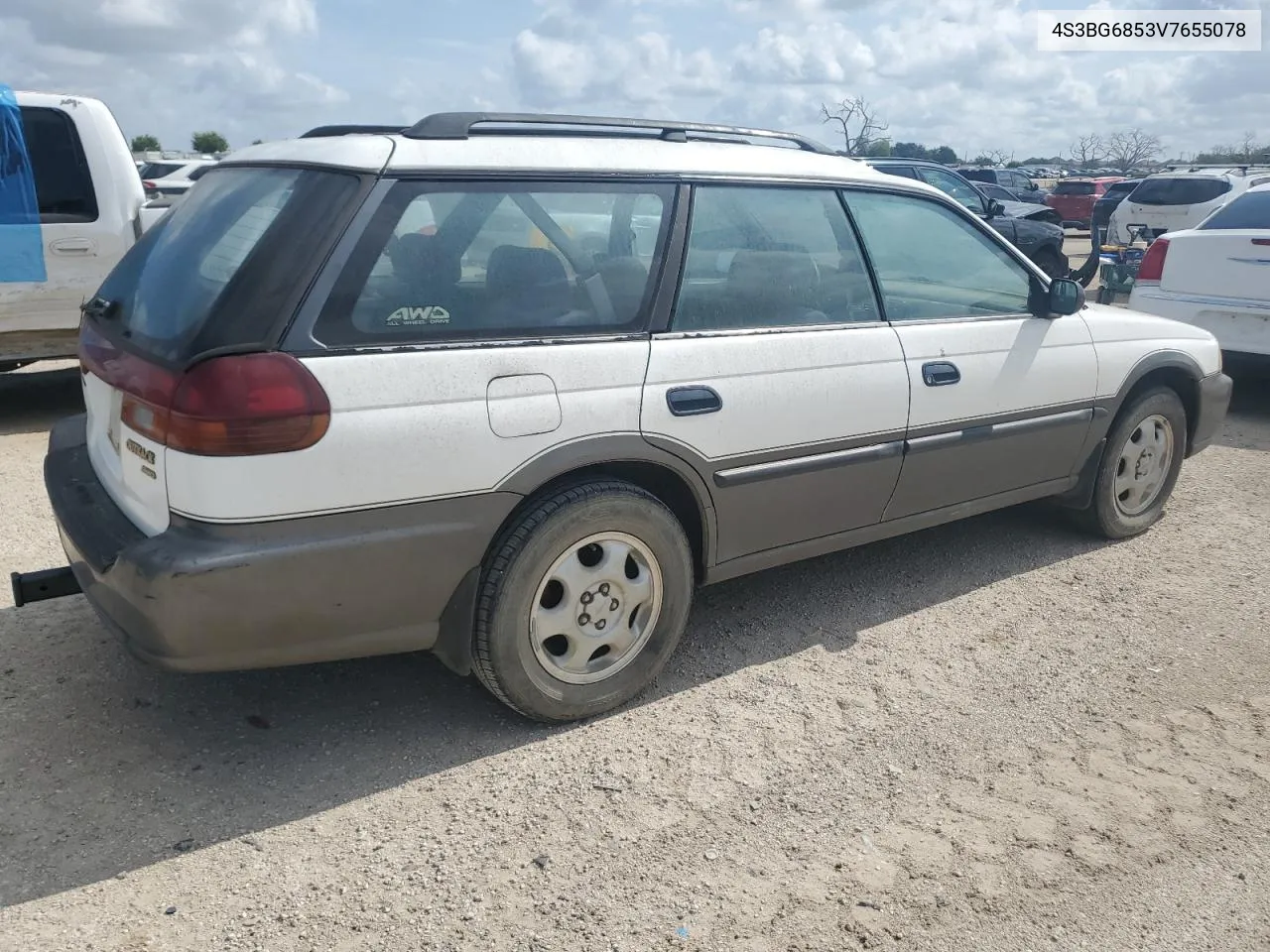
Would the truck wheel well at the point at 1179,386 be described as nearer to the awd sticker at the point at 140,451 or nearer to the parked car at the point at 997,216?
the awd sticker at the point at 140,451

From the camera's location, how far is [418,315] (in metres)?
2.89

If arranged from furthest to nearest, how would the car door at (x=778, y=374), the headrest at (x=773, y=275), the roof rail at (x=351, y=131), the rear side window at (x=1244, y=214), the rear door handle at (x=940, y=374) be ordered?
the rear side window at (x=1244, y=214) → the rear door handle at (x=940, y=374) → the headrest at (x=773, y=275) → the car door at (x=778, y=374) → the roof rail at (x=351, y=131)

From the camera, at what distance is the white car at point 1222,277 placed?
7340 mm

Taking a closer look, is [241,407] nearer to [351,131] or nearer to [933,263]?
[351,131]

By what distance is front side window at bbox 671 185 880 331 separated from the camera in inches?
136

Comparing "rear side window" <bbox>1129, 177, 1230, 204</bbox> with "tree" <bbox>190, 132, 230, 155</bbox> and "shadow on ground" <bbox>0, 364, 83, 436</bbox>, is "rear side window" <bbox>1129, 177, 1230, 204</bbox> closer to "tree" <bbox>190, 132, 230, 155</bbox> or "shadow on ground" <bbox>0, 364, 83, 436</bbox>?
"shadow on ground" <bbox>0, 364, 83, 436</bbox>

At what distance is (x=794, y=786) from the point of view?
10.1 feet

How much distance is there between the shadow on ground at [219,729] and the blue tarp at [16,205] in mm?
3407

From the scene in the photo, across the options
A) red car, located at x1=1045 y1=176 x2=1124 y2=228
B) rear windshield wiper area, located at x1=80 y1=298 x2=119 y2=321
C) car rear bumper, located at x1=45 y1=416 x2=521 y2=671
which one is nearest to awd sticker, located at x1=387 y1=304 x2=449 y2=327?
car rear bumper, located at x1=45 y1=416 x2=521 y2=671

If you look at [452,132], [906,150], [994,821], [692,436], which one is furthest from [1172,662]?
[906,150]

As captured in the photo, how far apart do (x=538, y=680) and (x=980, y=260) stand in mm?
2589

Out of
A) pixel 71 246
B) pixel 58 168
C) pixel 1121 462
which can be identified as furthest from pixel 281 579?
pixel 58 168

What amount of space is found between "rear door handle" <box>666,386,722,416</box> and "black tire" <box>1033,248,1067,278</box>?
11826 millimetres

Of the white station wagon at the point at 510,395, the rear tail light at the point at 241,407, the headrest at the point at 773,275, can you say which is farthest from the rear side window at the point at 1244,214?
the rear tail light at the point at 241,407
